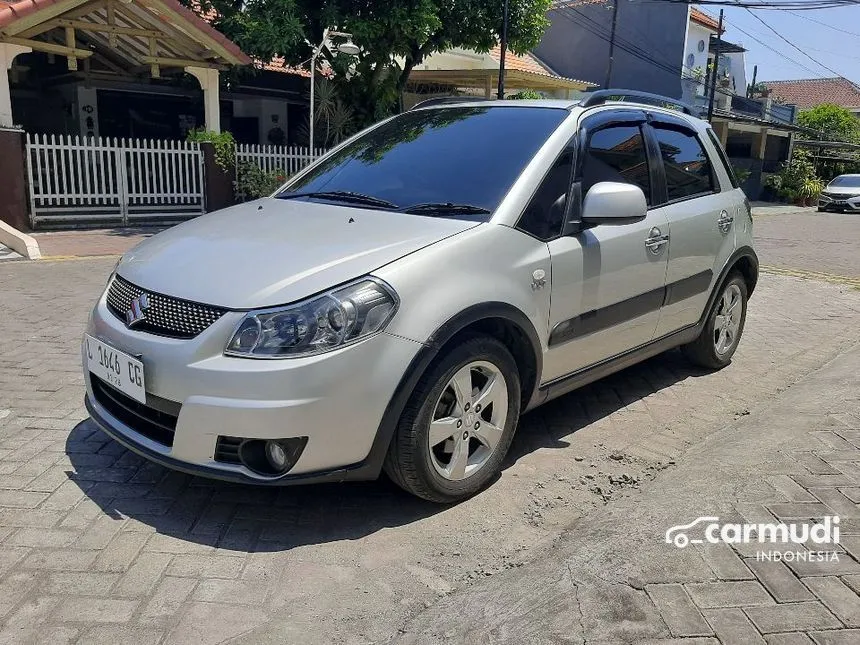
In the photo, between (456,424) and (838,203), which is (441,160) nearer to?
(456,424)

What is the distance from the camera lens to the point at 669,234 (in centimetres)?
425

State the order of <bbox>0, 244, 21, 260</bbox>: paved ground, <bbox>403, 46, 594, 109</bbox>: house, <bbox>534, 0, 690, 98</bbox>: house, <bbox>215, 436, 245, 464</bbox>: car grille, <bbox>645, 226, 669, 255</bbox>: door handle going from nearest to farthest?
1. <bbox>215, 436, 245, 464</bbox>: car grille
2. <bbox>645, 226, 669, 255</bbox>: door handle
3. <bbox>0, 244, 21, 260</bbox>: paved ground
4. <bbox>403, 46, 594, 109</bbox>: house
5. <bbox>534, 0, 690, 98</bbox>: house

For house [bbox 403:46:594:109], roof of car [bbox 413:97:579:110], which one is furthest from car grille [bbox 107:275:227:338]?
house [bbox 403:46:594:109]

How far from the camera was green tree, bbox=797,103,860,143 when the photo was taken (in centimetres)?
4125

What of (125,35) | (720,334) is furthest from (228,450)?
(125,35)

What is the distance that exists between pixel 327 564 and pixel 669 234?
2.69m

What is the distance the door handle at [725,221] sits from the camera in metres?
4.79

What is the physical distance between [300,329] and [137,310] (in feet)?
2.55

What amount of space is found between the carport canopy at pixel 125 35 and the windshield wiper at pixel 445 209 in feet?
34.2

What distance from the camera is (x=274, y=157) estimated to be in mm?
14727

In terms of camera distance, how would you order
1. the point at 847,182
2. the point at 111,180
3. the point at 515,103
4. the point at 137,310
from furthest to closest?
the point at 847,182
the point at 111,180
the point at 515,103
the point at 137,310

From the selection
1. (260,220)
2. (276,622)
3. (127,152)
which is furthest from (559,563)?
(127,152)

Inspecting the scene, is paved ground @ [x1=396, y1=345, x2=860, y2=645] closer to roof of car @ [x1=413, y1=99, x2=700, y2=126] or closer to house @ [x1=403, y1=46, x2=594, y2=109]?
roof of car @ [x1=413, y1=99, x2=700, y2=126]

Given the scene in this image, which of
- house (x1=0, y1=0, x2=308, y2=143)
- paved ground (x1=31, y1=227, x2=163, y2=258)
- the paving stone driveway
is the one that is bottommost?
the paving stone driveway
